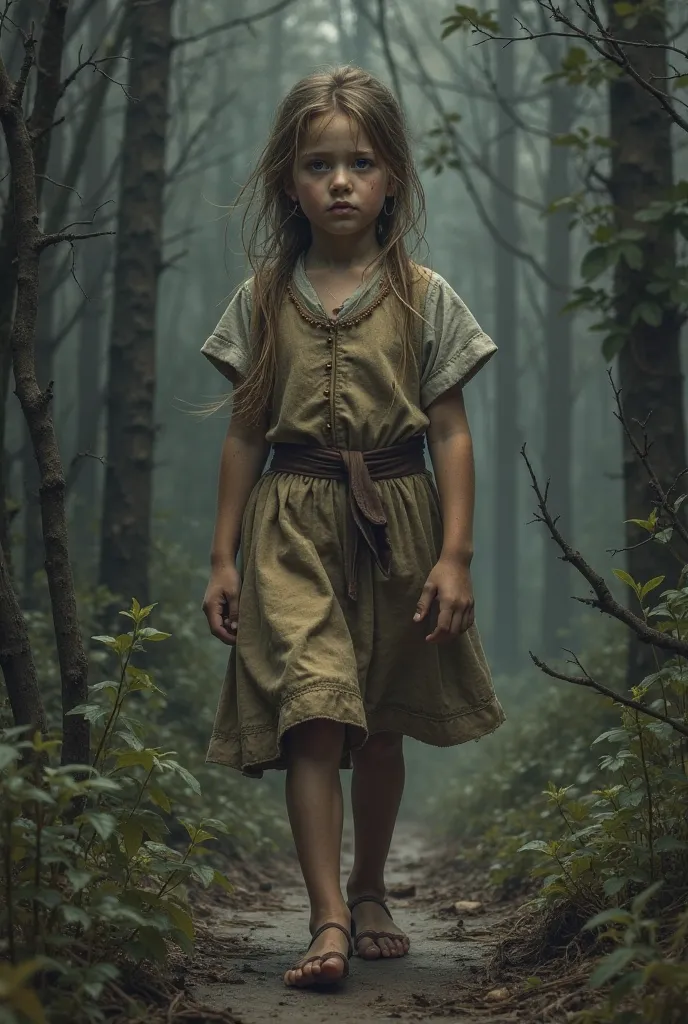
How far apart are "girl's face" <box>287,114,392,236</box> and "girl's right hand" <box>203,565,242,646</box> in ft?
3.43

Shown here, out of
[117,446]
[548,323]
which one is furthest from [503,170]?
[117,446]

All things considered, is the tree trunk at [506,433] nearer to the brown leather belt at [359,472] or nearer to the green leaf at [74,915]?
the brown leather belt at [359,472]

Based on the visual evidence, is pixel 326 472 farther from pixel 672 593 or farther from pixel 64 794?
pixel 64 794

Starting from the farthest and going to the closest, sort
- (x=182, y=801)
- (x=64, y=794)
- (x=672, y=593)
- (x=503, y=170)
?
(x=503, y=170)
(x=182, y=801)
(x=672, y=593)
(x=64, y=794)

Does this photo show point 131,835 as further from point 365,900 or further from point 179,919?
point 365,900

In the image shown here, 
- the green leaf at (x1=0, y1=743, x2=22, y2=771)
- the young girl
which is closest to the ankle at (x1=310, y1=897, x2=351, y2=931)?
the young girl

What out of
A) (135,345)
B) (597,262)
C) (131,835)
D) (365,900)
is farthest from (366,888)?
(135,345)

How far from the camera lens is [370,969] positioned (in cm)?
339

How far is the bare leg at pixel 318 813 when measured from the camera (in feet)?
10.6

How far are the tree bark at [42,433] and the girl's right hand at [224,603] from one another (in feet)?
2.16

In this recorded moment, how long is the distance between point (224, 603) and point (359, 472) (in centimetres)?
53

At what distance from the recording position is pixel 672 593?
3102 millimetres

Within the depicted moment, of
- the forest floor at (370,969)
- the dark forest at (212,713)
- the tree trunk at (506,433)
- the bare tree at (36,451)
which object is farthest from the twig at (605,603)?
the tree trunk at (506,433)

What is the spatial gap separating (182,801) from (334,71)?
3.34 meters
